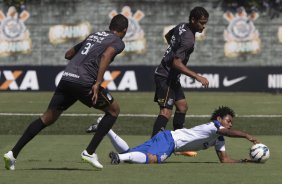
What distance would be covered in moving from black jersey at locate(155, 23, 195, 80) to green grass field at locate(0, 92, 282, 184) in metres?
1.46

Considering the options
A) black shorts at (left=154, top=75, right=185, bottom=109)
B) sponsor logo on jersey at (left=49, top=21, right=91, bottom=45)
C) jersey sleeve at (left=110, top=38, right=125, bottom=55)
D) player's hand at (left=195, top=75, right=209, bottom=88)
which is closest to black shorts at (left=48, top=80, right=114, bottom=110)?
jersey sleeve at (left=110, top=38, right=125, bottom=55)

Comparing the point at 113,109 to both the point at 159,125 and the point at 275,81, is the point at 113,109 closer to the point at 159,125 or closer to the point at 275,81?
the point at 159,125

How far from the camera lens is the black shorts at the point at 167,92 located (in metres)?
15.1

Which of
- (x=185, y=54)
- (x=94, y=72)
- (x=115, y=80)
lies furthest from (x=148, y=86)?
(x=94, y=72)

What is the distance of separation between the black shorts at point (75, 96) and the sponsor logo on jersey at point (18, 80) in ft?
71.3

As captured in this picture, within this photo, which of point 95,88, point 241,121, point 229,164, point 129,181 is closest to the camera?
point 129,181

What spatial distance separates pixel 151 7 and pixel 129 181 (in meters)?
27.3

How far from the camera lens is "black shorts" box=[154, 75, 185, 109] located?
15062 mm

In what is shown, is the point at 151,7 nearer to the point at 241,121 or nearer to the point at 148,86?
the point at 148,86

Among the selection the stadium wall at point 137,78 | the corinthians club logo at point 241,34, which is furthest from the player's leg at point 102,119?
the corinthians club logo at point 241,34

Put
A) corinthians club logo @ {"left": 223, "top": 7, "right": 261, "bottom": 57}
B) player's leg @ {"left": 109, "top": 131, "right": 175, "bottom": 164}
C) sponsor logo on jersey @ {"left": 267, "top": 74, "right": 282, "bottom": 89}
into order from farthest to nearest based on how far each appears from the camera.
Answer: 1. corinthians club logo @ {"left": 223, "top": 7, "right": 261, "bottom": 57}
2. sponsor logo on jersey @ {"left": 267, "top": 74, "right": 282, "bottom": 89}
3. player's leg @ {"left": 109, "top": 131, "right": 175, "bottom": 164}

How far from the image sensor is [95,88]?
11.7 m

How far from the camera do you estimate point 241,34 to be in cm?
3750

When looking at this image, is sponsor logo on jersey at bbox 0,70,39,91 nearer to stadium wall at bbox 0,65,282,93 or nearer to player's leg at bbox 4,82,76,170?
stadium wall at bbox 0,65,282,93
